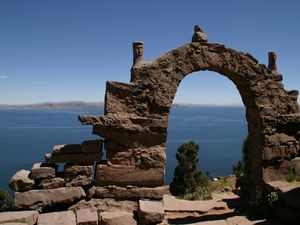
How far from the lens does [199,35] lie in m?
7.77

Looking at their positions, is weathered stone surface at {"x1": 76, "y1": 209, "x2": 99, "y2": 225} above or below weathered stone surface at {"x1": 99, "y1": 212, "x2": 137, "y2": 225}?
above

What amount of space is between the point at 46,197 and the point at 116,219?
1484 millimetres

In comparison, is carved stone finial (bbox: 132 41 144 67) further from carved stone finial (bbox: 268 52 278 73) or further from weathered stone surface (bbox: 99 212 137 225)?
carved stone finial (bbox: 268 52 278 73)

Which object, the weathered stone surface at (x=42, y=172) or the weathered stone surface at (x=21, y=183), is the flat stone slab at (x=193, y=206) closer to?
the weathered stone surface at (x=42, y=172)

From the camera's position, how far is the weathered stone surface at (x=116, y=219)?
21.3ft

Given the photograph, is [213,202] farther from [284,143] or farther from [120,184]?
[120,184]

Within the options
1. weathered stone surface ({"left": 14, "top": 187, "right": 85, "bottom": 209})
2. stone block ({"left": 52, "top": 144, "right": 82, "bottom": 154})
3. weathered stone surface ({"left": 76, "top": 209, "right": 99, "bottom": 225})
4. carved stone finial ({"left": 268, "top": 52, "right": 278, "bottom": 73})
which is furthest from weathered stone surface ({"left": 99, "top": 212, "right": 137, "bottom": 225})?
carved stone finial ({"left": 268, "top": 52, "right": 278, "bottom": 73})

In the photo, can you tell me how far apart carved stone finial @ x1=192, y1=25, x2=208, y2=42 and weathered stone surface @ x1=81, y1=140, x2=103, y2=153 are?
3.27 metres

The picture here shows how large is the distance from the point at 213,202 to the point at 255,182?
1595 millimetres

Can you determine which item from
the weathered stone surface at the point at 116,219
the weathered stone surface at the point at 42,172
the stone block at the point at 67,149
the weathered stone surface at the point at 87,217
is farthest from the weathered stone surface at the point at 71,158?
the weathered stone surface at the point at 116,219

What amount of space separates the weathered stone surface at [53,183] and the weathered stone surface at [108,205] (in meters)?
0.56

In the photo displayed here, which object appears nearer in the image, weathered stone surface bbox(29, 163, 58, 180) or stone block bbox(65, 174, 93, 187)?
weathered stone surface bbox(29, 163, 58, 180)

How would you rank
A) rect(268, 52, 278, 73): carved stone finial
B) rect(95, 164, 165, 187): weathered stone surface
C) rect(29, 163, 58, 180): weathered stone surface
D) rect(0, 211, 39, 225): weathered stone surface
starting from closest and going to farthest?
rect(0, 211, 39, 225): weathered stone surface
rect(29, 163, 58, 180): weathered stone surface
rect(95, 164, 165, 187): weathered stone surface
rect(268, 52, 278, 73): carved stone finial

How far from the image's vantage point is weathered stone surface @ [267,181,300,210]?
671cm
